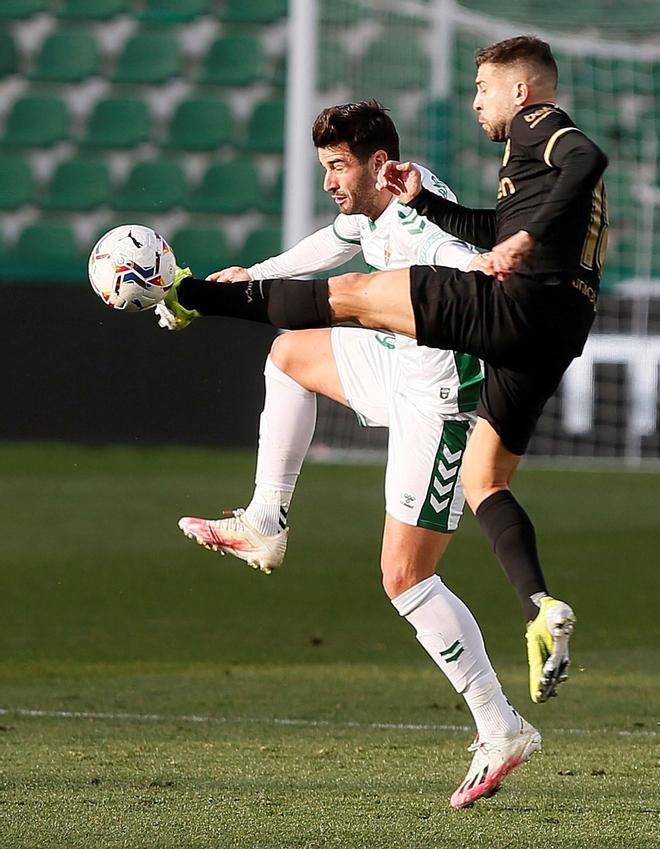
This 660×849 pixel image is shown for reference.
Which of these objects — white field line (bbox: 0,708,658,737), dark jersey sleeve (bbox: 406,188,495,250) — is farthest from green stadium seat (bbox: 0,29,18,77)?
dark jersey sleeve (bbox: 406,188,495,250)

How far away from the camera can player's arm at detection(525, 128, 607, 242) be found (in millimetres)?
4461

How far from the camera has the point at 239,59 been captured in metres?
18.7

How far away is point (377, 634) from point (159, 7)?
39.2 feet

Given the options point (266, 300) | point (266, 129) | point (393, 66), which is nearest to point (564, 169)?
point (266, 300)

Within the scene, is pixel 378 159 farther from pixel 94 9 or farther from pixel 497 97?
pixel 94 9

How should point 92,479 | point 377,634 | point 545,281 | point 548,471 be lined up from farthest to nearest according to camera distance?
1. point 548,471
2. point 92,479
3. point 377,634
4. point 545,281

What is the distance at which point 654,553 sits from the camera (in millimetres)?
11250

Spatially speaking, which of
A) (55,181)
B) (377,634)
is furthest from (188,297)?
(55,181)

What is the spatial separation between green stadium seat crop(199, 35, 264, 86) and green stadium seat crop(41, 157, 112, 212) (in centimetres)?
173

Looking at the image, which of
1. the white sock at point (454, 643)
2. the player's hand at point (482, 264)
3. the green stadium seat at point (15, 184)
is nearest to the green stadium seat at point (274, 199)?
the green stadium seat at point (15, 184)

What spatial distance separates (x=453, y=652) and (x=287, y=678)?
2570 mm

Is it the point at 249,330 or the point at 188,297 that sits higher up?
the point at 188,297

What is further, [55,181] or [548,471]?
[55,181]

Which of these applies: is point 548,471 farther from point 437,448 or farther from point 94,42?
point 437,448
